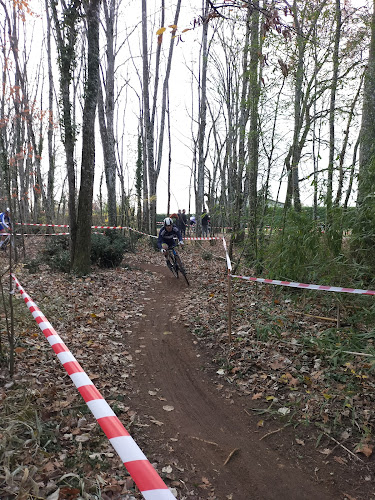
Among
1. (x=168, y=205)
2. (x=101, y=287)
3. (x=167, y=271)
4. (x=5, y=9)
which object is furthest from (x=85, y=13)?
(x=168, y=205)

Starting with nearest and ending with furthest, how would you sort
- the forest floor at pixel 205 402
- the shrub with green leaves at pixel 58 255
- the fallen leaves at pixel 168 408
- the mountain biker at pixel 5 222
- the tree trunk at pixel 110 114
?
the forest floor at pixel 205 402, the fallen leaves at pixel 168 408, the mountain biker at pixel 5 222, the shrub with green leaves at pixel 58 255, the tree trunk at pixel 110 114

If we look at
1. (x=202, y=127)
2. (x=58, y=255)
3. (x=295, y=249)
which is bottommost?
(x=58, y=255)

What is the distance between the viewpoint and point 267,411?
395 cm

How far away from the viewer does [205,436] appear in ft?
11.8

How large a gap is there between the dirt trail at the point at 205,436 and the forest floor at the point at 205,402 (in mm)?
14

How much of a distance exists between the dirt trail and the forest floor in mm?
14

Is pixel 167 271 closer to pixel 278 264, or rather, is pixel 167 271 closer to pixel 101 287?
pixel 101 287

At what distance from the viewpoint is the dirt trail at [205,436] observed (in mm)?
2924

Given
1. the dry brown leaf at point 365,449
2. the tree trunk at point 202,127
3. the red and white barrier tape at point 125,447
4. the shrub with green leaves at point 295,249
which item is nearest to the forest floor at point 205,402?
the dry brown leaf at point 365,449

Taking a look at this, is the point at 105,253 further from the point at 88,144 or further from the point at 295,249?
the point at 295,249

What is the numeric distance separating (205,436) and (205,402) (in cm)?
66

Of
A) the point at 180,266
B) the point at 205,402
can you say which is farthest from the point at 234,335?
the point at 180,266

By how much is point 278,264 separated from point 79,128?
6909 mm

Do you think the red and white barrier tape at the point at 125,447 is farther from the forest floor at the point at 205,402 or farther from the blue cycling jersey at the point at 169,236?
the blue cycling jersey at the point at 169,236
